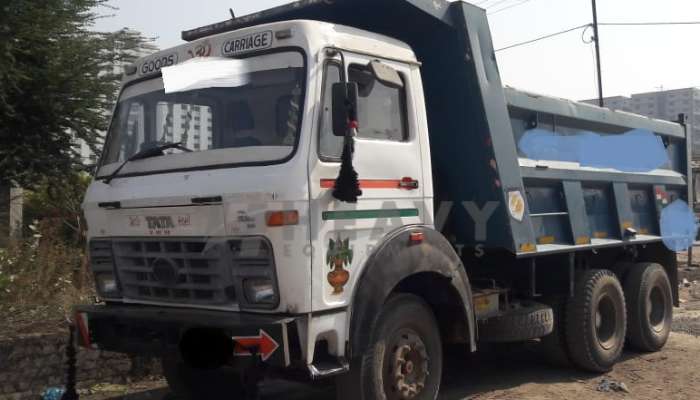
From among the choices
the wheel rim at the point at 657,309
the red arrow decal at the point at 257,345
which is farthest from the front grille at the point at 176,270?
the wheel rim at the point at 657,309

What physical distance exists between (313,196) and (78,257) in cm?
484

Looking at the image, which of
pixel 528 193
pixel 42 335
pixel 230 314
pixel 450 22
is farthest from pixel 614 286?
pixel 42 335

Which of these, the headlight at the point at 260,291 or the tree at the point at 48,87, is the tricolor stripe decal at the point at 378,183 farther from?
the tree at the point at 48,87

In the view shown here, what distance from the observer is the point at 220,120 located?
15.0ft

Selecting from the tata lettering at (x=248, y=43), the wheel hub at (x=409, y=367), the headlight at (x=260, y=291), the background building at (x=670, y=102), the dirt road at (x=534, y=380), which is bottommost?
the dirt road at (x=534, y=380)

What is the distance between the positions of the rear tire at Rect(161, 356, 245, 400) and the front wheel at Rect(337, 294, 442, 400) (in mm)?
1383

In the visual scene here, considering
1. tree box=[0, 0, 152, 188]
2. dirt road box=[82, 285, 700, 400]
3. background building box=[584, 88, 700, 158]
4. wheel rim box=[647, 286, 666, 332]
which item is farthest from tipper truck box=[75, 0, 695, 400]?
background building box=[584, 88, 700, 158]

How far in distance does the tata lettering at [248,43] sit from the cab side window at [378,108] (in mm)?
555

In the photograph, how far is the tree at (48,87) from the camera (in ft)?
29.3

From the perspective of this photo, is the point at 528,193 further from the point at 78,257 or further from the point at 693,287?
the point at 693,287

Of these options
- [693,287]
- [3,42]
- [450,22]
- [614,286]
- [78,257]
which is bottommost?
[693,287]

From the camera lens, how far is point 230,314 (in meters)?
4.08

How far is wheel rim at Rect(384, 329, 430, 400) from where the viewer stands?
15.2 ft

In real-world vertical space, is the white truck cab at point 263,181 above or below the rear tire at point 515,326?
above
